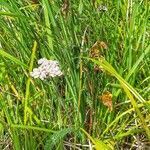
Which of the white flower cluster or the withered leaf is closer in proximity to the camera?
the white flower cluster

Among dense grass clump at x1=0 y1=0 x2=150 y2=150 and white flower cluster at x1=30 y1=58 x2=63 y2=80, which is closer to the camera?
white flower cluster at x1=30 y1=58 x2=63 y2=80

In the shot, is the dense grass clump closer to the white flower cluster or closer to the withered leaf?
the withered leaf

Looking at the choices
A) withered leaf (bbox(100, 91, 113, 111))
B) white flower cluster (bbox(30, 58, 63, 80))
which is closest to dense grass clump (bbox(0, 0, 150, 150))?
withered leaf (bbox(100, 91, 113, 111))

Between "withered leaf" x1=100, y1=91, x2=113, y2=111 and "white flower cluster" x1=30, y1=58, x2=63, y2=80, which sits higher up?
"white flower cluster" x1=30, y1=58, x2=63, y2=80

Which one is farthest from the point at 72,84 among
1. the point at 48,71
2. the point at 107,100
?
the point at 48,71

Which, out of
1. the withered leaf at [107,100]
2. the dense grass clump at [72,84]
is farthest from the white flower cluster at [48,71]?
the withered leaf at [107,100]

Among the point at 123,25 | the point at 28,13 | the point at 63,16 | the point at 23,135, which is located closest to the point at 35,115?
the point at 23,135

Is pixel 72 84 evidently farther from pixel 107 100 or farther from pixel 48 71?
pixel 48 71

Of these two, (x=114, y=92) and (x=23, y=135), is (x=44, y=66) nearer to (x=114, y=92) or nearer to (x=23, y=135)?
(x=23, y=135)
